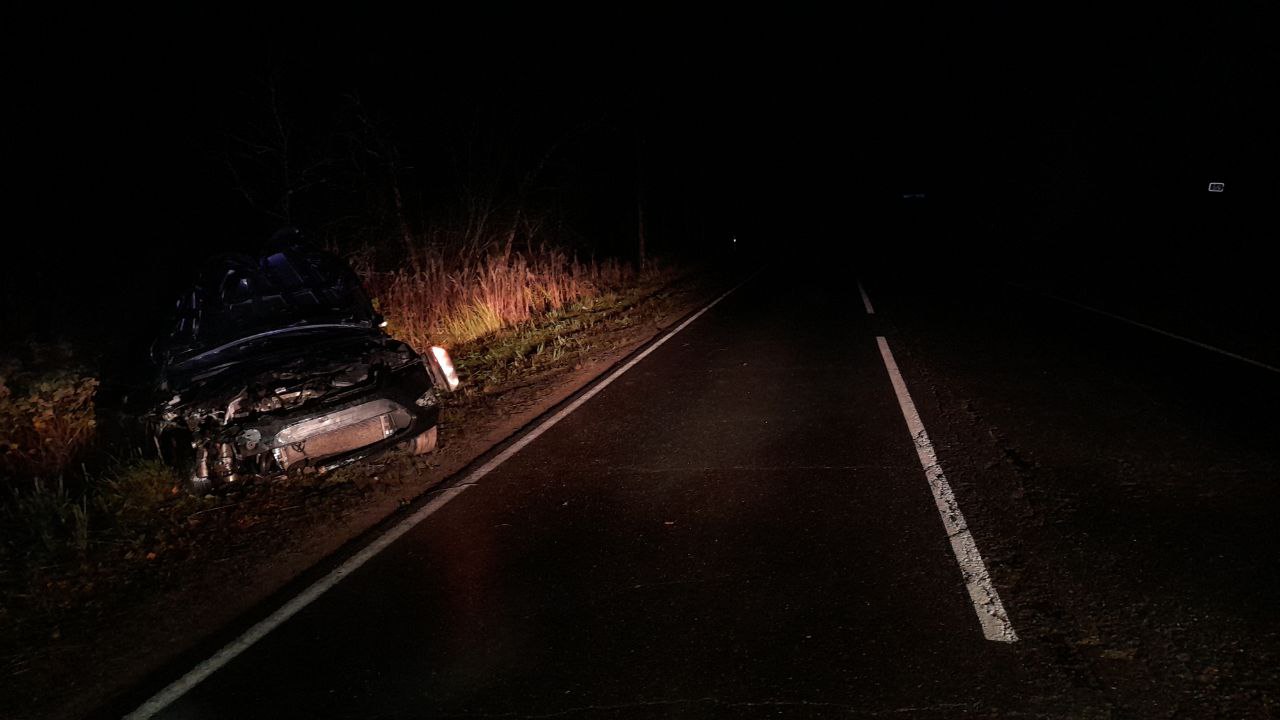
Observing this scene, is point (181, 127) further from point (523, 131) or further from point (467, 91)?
point (523, 131)

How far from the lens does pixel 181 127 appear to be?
14.8 meters

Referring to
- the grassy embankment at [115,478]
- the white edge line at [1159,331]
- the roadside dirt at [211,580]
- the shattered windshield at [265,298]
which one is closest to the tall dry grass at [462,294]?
the grassy embankment at [115,478]

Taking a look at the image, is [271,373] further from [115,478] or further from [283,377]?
[115,478]

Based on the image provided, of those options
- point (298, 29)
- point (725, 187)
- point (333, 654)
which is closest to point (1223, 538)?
point (333, 654)

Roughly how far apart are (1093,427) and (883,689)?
15.6ft

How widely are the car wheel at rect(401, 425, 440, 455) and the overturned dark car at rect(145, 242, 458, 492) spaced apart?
0.04ft

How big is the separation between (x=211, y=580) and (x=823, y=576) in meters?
3.56

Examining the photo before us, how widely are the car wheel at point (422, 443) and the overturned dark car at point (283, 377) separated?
0.01m

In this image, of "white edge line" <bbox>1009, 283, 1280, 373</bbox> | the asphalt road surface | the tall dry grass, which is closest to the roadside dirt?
the asphalt road surface

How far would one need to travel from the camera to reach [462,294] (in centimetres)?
1343

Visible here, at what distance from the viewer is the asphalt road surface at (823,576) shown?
3.12 m

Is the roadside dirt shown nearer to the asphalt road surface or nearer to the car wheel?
the car wheel

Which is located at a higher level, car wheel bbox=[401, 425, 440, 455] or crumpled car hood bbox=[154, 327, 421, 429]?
crumpled car hood bbox=[154, 327, 421, 429]

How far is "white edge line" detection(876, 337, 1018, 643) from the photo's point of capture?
3.53 m
